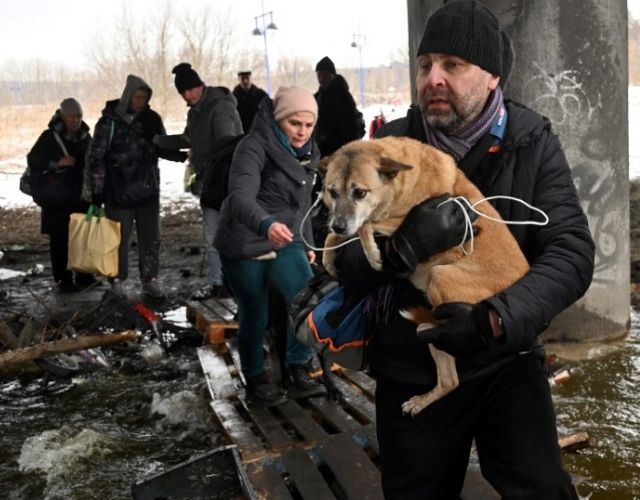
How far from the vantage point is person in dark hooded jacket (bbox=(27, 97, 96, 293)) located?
8070 mm

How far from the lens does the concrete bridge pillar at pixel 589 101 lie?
5477 mm

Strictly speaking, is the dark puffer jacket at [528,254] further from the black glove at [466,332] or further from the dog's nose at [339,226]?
the dog's nose at [339,226]

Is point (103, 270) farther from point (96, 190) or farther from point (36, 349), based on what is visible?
point (36, 349)

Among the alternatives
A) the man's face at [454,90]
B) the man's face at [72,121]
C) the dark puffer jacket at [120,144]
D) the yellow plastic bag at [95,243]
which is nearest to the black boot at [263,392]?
the man's face at [454,90]

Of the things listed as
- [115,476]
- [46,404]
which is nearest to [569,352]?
[115,476]

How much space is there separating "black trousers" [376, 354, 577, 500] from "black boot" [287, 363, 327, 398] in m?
2.55

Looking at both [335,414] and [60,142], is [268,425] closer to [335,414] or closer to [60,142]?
[335,414]

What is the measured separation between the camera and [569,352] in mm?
5723

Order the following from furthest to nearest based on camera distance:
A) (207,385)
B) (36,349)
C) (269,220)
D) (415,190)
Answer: (36,349), (207,385), (269,220), (415,190)

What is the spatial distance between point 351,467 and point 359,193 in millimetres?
1844

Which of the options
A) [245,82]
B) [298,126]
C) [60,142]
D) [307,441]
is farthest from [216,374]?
[245,82]

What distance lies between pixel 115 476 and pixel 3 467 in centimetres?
75

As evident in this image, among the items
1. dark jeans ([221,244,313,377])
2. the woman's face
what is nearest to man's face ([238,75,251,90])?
the woman's face

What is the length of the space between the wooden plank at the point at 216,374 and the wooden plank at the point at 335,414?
2.09 ft
